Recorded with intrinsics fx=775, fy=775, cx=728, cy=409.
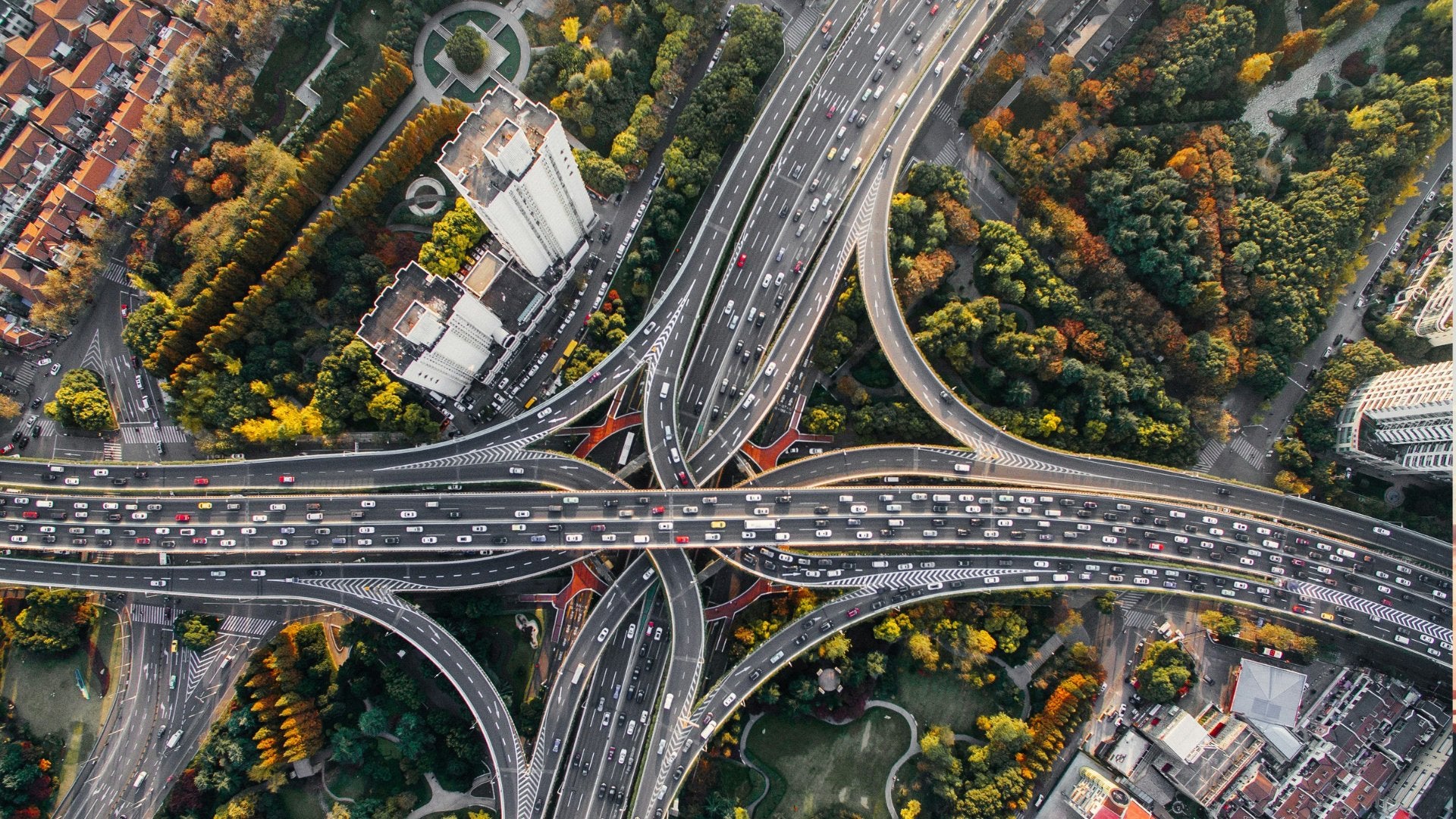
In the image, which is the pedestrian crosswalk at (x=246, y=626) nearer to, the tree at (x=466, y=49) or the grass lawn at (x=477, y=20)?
the tree at (x=466, y=49)

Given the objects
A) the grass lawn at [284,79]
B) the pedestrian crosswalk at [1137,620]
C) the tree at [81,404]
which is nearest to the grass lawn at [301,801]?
the tree at [81,404]

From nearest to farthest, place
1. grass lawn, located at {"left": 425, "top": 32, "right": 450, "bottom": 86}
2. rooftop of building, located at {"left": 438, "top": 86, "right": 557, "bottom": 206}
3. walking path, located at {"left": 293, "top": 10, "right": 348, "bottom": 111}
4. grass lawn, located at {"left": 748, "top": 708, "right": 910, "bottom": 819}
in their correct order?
1. rooftop of building, located at {"left": 438, "top": 86, "right": 557, "bottom": 206}
2. grass lawn, located at {"left": 748, "top": 708, "right": 910, "bottom": 819}
3. walking path, located at {"left": 293, "top": 10, "right": 348, "bottom": 111}
4. grass lawn, located at {"left": 425, "top": 32, "right": 450, "bottom": 86}

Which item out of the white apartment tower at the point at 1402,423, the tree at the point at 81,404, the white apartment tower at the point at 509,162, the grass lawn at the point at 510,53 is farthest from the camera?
the grass lawn at the point at 510,53

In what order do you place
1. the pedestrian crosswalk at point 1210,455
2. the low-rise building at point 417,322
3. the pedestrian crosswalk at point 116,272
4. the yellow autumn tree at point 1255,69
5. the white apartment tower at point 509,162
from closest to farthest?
the white apartment tower at point 509,162
the low-rise building at point 417,322
the yellow autumn tree at point 1255,69
the pedestrian crosswalk at point 116,272
the pedestrian crosswalk at point 1210,455

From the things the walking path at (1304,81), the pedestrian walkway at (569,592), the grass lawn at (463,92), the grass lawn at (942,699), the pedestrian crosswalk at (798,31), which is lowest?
the pedestrian walkway at (569,592)

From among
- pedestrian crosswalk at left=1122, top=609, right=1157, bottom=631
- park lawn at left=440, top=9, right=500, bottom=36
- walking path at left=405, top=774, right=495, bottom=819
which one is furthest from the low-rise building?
pedestrian crosswalk at left=1122, top=609, right=1157, bottom=631

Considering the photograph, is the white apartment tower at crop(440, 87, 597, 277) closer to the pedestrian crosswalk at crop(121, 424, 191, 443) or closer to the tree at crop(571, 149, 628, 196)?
the tree at crop(571, 149, 628, 196)

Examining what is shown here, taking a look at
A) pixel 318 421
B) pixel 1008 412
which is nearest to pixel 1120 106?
Answer: pixel 1008 412
